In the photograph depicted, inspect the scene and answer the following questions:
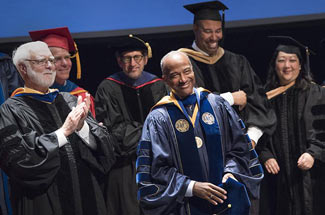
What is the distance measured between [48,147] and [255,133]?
1.92m

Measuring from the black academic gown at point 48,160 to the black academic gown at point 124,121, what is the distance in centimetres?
42

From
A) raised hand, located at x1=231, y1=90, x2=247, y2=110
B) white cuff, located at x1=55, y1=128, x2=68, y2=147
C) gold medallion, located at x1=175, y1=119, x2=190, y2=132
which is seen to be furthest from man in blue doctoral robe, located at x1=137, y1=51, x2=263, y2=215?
raised hand, located at x1=231, y1=90, x2=247, y2=110

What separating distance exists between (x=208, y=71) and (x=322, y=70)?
5.23 ft

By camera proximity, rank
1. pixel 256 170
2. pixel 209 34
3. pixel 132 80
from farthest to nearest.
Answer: pixel 132 80 < pixel 209 34 < pixel 256 170

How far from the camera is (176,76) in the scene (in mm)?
3656

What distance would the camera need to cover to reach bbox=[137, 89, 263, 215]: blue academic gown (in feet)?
11.6

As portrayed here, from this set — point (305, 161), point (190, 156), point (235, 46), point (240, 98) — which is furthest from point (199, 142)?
point (235, 46)

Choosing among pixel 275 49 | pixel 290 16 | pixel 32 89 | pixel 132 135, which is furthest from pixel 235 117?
pixel 290 16

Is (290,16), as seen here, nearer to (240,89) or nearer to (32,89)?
(240,89)

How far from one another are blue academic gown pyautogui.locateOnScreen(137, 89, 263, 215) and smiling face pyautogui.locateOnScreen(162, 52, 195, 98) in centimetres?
10

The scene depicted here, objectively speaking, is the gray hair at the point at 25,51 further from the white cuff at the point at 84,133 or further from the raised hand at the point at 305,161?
the raised hand at the point at 305,161

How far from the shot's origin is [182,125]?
3.64 m

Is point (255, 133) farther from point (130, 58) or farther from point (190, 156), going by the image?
point (190, 156)

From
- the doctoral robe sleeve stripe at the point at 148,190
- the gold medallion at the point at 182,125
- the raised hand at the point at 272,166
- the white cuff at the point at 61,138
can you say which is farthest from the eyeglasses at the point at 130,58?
the doctoral robe sleeve stripe at the point at 148,190
